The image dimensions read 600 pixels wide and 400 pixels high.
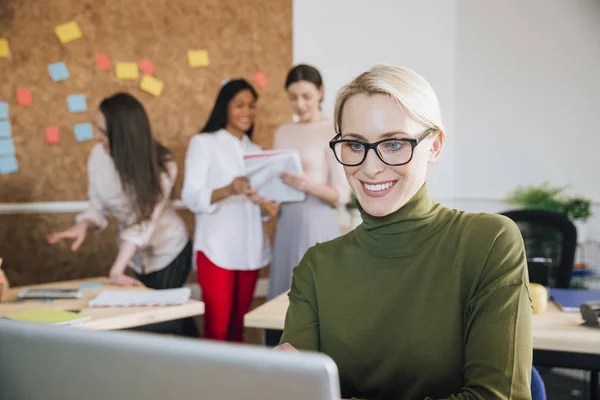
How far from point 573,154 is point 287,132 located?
1912 mm

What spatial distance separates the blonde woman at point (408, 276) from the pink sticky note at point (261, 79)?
3.03m

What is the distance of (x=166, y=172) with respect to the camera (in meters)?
2.84

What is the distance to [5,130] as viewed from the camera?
3.52m

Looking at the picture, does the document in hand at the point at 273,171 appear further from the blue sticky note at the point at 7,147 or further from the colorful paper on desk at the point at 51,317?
the blue sticky note at the point at 7,147

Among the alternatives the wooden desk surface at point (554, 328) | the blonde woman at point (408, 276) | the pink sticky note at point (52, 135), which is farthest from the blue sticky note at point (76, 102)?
the blonde woman at point (408, 276)

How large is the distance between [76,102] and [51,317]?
213cm

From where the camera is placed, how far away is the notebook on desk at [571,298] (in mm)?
1919

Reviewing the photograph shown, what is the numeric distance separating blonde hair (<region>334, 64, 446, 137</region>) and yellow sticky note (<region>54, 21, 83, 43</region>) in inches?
116

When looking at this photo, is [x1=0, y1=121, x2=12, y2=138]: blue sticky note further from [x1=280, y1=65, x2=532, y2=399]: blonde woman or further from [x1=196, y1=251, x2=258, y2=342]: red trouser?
[x1=280, y1=65, x2=532, y2=399]: blonde woman

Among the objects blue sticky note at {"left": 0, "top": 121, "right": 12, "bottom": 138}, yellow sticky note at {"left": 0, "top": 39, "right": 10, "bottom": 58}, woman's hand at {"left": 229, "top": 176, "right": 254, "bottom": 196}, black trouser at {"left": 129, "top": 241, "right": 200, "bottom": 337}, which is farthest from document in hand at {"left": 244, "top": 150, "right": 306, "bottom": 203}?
yellow sticky note at {"left": 0, "top": 39, "right": 10, "bottom": 58}

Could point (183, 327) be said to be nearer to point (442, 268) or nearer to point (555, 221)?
point (442, 268)

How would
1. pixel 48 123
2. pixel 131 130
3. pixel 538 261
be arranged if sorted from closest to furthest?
1. pixel 538 261
2. pixel 131 130
3. pixel 48 123

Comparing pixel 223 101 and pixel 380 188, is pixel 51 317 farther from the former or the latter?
pixel 223 101

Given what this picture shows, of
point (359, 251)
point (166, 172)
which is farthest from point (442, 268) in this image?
point (166, 172)
